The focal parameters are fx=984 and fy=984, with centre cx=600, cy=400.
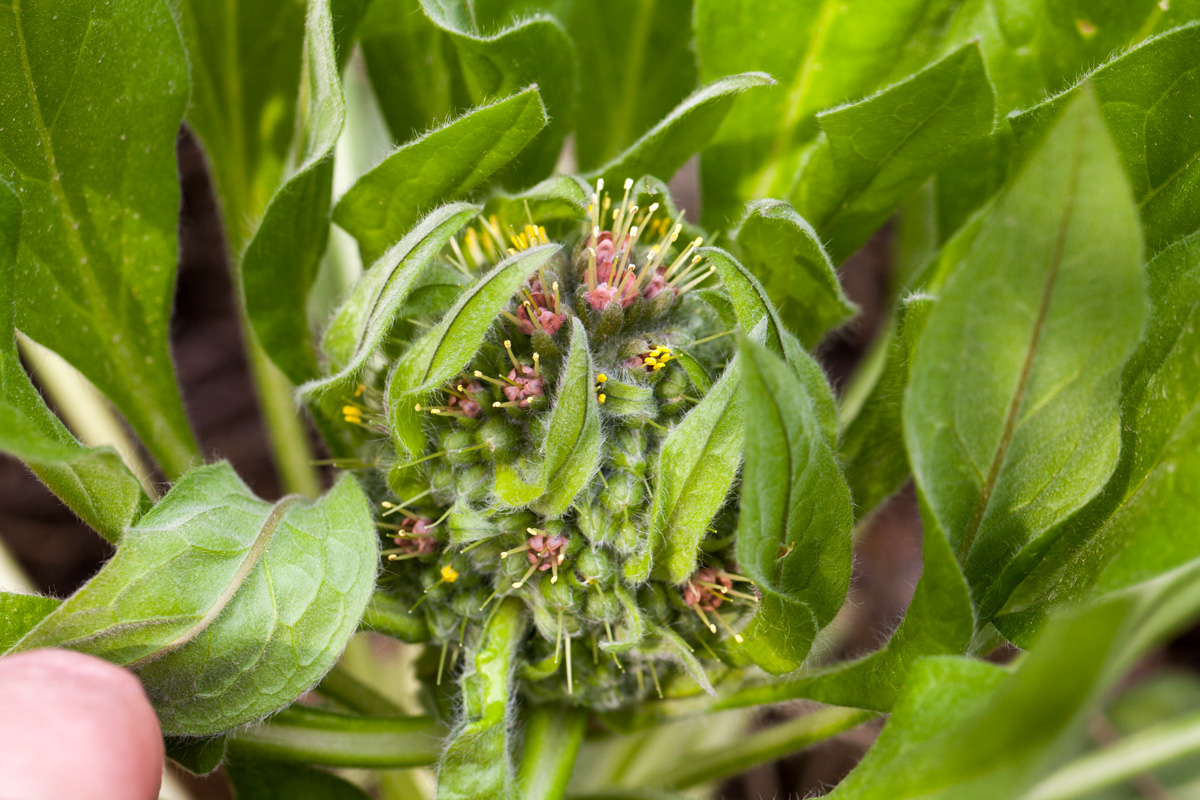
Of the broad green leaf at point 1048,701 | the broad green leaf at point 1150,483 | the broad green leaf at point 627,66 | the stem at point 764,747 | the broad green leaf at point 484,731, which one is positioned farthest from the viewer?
the broad green leaf at point 627,66

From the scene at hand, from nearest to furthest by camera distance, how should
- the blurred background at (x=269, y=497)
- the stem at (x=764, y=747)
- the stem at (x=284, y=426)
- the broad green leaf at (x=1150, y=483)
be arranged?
the broad green leaf at (x=1150, y=483)
the stem at (x=764, y=747)
the stem at (x=284, y=426)
the blurred background at (x=269, y=497)

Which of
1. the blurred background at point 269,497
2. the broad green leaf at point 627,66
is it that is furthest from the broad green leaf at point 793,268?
the blurred background at point 269,497

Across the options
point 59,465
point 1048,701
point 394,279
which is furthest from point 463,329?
point 1048,701

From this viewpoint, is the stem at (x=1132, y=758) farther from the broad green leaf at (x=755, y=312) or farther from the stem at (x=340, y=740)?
the stem at (x=340, y=740)

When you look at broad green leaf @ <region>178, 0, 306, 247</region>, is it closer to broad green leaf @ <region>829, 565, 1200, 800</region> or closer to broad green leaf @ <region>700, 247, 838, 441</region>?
broad green leaf @ <region>700, 247, 838, 441</region>

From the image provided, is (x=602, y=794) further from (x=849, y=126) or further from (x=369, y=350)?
(x=849, y=126)
